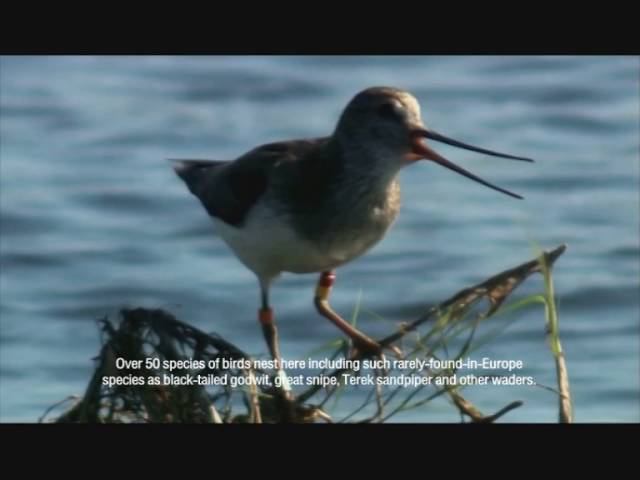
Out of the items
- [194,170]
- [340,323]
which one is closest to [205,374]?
[340,323]

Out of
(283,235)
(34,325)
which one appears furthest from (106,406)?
(34,325)

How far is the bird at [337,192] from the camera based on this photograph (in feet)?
31.8

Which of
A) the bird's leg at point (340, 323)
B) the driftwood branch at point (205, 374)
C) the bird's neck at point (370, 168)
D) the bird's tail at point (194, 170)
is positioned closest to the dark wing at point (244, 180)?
the bird's tail at point (194, 170)

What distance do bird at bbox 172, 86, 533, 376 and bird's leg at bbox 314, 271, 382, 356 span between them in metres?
0.01

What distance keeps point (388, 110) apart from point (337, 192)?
0.51 m

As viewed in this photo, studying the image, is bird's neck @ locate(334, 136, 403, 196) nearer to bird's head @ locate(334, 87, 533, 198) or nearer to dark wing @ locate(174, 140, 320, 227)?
bird's head @ locate(334, 87, 533, 198)

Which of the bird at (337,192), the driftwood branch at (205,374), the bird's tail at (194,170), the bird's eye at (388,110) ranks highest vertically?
the bird's tail at (194,170)

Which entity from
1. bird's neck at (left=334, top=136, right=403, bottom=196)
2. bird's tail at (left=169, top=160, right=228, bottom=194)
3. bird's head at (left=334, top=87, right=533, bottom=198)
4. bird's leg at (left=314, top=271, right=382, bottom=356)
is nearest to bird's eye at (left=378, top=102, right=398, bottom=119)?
bird's head at (left=334, top=87, right=533, bottom=198)

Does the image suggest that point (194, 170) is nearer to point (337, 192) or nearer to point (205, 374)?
point (337, 192)

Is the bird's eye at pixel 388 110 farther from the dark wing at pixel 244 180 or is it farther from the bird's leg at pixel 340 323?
the bird's leg at pixel 340 323

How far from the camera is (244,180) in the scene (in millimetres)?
10242

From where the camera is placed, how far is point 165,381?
8750mm

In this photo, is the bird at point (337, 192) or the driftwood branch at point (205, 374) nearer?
the driftwood branch at point (205, 374)

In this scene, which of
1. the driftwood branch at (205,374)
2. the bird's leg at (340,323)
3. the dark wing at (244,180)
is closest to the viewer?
the driftwood branch at (205,374)
